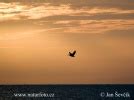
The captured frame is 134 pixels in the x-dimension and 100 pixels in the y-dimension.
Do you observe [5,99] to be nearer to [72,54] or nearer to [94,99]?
[94,99]

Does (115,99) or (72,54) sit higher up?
(115,99)

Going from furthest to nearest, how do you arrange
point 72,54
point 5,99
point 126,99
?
1. point 5,99
2. point 126,99
3. point 72,54

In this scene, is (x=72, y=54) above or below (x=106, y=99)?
below

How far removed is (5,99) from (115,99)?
4376 cm

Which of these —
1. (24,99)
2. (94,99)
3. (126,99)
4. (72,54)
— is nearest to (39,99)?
(24,99)

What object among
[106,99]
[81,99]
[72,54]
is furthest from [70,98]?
[72,54]

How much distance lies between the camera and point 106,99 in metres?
176

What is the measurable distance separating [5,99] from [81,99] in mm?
30060

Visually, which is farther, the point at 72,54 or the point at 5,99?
the point at 5,99

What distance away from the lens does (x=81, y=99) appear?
185000 millimetres

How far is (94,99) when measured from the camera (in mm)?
186250

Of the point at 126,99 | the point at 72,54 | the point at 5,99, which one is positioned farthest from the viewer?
the point at 5,99

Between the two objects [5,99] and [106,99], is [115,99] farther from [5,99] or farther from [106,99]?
[5,99]

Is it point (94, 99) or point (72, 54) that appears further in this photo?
point (94, 99)
